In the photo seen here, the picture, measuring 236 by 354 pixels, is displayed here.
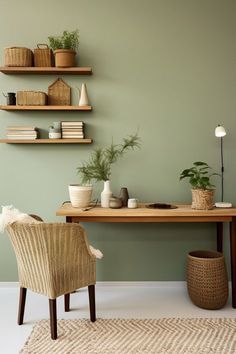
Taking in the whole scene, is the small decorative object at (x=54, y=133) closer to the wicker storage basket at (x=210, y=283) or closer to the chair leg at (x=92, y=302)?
the chair leg at (x=92, y=302)

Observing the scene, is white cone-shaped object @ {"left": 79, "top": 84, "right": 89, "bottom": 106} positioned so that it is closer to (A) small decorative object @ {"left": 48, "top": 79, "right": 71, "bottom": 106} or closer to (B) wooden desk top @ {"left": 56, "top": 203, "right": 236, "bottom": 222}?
(A) small decorative object @ {"left": 48, "top": 79, "right": 71, "bottom": 106}

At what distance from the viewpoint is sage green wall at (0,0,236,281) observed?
9.70 feet

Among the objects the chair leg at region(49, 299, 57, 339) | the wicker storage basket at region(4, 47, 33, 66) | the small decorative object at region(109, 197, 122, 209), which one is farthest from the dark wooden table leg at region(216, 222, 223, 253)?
the wicker storage basket at region(4, 47, 33, 66)

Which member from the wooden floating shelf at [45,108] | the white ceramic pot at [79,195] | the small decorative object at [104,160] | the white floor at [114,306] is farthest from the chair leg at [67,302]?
the wooden floating shelf at [45,108]

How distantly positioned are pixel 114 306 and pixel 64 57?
2148mm

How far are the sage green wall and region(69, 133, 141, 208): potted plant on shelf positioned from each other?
0.07 metres

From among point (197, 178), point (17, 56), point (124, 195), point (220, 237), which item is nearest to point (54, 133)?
point (17, 56)

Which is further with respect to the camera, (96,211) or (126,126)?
(126,126)

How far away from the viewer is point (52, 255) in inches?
82.1

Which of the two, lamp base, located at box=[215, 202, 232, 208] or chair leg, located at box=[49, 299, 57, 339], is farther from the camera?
lamp base, located at box=[215, 202, 232, 208]

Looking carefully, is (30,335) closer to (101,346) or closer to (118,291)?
(101,346)

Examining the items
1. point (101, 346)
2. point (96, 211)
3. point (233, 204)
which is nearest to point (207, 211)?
point (233, 204)

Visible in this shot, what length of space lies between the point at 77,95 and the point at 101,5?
2.77 ft

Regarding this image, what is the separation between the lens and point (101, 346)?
207 centimetres
